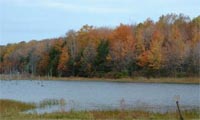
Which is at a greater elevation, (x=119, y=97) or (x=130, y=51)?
(x=130, y=51)

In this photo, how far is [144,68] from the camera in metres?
84.4

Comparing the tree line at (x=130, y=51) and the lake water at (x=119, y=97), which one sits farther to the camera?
the tree line at (x=130, y=51)

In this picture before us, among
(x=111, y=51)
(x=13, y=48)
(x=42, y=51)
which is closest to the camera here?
(x=111, y=51)

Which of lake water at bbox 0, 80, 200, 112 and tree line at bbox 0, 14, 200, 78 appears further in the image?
tree line at bbox 0, 14, 200, 78

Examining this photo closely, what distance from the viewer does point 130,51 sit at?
8550 centimetres

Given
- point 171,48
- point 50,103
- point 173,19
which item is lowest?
point 50,103

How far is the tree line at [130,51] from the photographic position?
7925 cm

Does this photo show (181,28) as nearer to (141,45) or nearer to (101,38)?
(141,45)

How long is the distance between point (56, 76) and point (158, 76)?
113 feet

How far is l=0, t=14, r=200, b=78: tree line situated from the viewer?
79.2m

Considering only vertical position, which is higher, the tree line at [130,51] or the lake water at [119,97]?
the tree line at [130,51]

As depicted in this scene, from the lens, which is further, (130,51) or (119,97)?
(130,51)

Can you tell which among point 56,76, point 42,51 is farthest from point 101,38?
point 42,51

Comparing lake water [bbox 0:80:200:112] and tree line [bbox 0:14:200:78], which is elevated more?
tree line [bbox 0:14:200:78]
